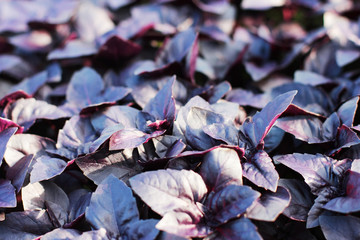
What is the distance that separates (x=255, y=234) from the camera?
0.86m

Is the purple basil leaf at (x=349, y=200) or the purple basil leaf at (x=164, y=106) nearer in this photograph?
the purple basil leaf at (x=349, y=200)

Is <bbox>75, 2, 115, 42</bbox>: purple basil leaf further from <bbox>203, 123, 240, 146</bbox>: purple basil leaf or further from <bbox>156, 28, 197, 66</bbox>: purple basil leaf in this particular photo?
<bbox>203, 123, 240, 146</bbox>: purple basil leaf

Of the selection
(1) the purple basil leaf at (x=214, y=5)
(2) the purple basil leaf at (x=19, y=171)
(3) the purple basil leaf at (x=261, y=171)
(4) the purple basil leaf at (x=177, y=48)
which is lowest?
(2) the purple basil leaf at (x=19, y=171)

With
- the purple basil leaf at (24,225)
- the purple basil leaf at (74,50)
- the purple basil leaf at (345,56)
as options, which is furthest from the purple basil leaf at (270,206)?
the purple basil leaf at (74,50)

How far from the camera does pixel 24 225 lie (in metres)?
1.04

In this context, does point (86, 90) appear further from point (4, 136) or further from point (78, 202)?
point (78, 202)

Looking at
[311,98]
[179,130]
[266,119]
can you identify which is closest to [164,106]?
[179,130]

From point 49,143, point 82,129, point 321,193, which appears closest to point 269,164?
point 321,193

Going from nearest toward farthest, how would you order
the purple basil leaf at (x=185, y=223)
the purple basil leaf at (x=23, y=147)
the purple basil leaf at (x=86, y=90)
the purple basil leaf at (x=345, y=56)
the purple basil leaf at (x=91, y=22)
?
the purple basil leaf at (x=185, y=223) < the purple basil leaf at (x=23, y=147) < the purple basil leaf at (x=86, y=90) < the purple basil leaf at (x=345, y=56) < the purple basil leaf at (x=91, y=22)

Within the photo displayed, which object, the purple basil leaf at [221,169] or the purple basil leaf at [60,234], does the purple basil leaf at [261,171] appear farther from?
the purple basil leaf at [60,234]

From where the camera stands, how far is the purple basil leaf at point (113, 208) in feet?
3.21

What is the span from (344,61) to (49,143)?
1286mm

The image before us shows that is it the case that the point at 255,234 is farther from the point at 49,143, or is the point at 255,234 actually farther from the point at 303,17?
the point at 303,17

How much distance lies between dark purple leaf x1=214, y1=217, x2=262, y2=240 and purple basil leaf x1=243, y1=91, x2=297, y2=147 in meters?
0.27
